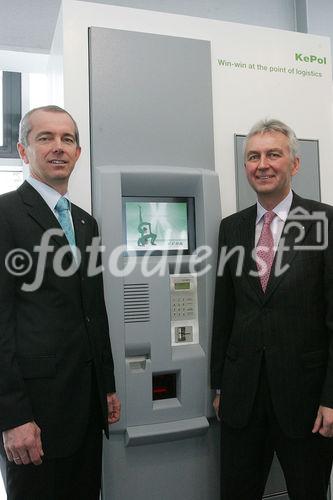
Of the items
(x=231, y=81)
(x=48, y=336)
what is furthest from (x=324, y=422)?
(x=231, y=81)

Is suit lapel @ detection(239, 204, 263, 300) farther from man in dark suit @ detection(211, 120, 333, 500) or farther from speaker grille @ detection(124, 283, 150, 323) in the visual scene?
speaker grille @ detection(124, 283, 150, 323)

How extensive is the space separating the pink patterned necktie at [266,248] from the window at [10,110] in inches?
83.3

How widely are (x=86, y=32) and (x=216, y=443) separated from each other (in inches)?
74.5

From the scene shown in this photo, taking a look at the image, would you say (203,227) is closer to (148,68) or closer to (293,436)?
(148,68)

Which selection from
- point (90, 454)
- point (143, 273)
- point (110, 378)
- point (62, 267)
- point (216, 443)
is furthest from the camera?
point (216, 443)

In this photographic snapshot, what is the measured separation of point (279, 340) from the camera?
5.50 feet

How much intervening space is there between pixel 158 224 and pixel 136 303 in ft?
1.20

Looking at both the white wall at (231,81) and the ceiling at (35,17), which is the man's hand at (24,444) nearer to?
the white wall at (231,81)

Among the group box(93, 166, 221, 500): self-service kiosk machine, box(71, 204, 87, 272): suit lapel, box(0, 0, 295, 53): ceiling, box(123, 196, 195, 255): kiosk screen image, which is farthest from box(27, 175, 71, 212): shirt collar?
box(0, 0, 295, 53): ceiling

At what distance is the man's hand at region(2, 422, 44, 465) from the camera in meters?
1.38

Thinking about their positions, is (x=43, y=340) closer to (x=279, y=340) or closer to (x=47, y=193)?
(x=47, y=193)

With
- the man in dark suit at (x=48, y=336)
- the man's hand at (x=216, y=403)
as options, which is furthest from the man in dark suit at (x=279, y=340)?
the man in dark suit at (x=48, y=336)

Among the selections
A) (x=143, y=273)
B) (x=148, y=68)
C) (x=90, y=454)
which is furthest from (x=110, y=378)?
(x=148, y=68)

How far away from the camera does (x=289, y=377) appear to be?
5.46 feet
